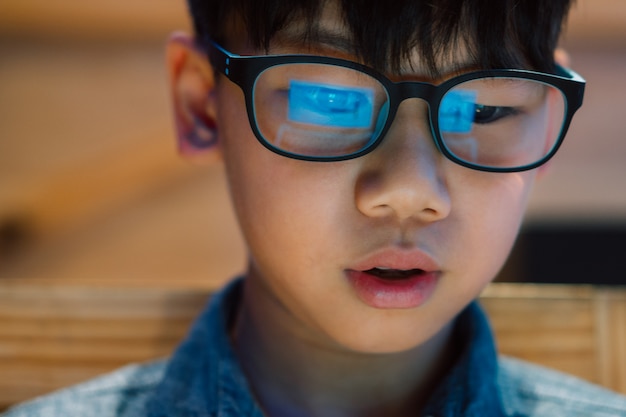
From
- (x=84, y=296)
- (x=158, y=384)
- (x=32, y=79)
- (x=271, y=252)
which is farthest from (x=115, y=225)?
(x=271, y=252)

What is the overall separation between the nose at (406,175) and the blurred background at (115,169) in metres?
1.79

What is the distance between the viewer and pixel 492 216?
94cm

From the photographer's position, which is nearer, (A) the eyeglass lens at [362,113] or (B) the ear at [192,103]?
(A) the eyeglass lens at [362,113]

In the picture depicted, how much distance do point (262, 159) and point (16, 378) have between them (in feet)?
1.79

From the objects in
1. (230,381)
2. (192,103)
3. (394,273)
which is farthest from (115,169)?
(394,273)

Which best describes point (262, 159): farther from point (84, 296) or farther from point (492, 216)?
point (84, 296)

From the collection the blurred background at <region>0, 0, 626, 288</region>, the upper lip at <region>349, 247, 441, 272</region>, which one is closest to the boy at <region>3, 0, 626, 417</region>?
the upper lip at <region>349, 247, 441, 272</region>

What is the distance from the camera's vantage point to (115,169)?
2758 millimetres

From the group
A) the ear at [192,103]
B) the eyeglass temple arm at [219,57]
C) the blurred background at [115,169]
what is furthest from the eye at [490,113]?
the blurred background at [115,169]

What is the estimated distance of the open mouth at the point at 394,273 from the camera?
94 cm

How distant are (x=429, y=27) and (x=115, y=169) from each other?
79.4 inches

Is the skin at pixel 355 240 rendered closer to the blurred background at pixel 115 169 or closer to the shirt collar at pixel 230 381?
the shirt collar at pixel 230 381

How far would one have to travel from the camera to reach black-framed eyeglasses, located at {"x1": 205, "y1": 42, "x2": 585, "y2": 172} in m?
0.89

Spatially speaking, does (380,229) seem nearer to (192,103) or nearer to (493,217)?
(493,217)
